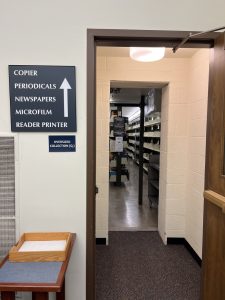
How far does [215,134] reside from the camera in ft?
5.29

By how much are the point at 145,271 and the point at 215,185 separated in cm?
154

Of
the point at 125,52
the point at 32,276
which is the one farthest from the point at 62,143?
the point at 125,52

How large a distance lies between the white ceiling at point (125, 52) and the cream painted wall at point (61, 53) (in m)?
1.12

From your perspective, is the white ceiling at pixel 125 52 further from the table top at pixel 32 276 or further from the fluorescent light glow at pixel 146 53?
the table top at pixel 32 276

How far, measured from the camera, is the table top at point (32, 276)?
1.13 metres

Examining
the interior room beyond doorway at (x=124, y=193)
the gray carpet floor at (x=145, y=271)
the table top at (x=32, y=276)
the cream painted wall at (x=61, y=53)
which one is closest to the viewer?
the table top at (x=32, y=276)

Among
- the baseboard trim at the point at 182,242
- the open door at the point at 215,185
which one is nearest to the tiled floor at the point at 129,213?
the baseboard trim at the point at 182,242

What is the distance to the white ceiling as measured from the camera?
2.74m

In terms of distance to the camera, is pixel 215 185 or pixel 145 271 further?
pixel 145 271

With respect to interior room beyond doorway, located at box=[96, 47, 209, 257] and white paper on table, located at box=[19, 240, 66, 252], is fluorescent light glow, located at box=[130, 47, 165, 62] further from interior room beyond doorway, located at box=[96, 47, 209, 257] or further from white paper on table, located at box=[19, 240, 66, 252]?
white paper on table, located at box=[19, 240, 66, 252]

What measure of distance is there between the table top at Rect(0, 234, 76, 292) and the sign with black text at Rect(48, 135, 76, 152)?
2.42ft

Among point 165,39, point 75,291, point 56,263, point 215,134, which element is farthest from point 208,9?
point 75,291

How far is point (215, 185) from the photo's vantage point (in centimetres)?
161

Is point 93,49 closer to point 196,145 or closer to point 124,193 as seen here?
point 196,145
